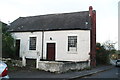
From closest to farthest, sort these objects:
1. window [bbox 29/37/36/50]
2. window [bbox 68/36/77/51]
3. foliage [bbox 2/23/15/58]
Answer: foliage [bbox 2/23/15/58] → window [bbox 68/36/77/51] → window [bbox 29/37/36/50]

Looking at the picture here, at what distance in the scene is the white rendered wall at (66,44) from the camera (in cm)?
2242

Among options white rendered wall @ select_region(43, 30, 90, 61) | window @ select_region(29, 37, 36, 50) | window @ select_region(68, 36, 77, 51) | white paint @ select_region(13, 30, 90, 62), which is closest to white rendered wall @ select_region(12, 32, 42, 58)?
white paint @ select_region(13, 30, 90, 62)

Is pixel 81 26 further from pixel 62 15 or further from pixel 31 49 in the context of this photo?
pixel 31 49

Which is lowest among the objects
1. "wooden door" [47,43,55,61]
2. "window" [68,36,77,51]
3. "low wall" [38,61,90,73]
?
"low wall" [38,61,90,73]

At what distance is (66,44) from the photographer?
23078mm

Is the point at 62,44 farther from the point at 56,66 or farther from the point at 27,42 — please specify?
the point at 56,66

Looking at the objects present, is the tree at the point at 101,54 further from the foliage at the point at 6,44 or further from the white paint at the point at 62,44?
the foliage at the point at 6,44

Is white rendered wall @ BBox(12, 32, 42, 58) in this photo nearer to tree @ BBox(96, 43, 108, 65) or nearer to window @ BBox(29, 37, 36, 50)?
window @ BBox(29, 37, 36, 50)

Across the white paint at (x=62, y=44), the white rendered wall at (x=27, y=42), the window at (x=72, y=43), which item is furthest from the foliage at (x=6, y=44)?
the window at (x=72, y=43)

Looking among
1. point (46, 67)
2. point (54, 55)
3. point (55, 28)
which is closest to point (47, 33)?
point (55, 28)

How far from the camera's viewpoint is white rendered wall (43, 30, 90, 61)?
22422mm

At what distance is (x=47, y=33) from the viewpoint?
79.5ft

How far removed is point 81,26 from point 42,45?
5460 millimetres

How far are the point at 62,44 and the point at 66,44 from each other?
1.72ft
